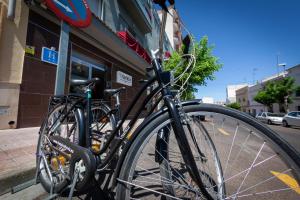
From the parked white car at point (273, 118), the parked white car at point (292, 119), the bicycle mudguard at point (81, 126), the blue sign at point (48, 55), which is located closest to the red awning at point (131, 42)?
the blue sign at point (48, 55)

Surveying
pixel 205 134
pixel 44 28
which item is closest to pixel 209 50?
pixel 44 28

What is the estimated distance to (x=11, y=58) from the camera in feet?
14.5

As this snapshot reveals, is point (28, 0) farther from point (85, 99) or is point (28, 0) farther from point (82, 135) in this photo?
point (82, 135)

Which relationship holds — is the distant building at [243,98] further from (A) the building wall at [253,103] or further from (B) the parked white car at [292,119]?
(B) the parked white car at [292,119]

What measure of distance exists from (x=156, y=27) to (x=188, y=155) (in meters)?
21.7

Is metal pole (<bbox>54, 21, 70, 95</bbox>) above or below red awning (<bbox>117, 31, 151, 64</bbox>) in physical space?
below

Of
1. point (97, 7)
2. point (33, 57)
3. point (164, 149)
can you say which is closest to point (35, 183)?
point (164, 149)

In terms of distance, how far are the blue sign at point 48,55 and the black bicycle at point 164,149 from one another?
381cm

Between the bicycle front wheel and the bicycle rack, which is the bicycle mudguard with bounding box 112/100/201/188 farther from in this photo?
the bicycle rack

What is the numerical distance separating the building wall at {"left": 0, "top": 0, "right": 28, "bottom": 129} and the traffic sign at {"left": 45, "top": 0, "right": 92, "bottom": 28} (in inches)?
44.3

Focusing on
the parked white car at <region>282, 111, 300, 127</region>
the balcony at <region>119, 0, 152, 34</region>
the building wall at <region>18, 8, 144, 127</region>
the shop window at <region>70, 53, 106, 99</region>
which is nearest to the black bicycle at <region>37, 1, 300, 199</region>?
the building wall at <region>18, 8, 144, 127</region>

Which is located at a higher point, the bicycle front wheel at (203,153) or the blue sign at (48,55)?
the blue sign at (48,55)

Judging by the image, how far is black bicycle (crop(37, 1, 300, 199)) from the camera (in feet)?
3.77

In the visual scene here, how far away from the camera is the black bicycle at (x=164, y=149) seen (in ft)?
3.77
